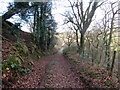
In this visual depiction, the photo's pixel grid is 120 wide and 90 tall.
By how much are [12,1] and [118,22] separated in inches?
476

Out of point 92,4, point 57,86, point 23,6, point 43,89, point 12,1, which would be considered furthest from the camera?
point 92,4

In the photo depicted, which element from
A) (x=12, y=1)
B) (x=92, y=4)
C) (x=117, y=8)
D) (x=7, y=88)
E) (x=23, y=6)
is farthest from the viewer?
(x=92, y=4)

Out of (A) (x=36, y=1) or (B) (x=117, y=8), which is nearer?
(B) (x=117, y=8)

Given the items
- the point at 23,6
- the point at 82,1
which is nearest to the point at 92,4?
the point at 82,1

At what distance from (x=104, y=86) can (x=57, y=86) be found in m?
2.37

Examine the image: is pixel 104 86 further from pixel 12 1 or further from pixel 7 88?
pixel 12 1

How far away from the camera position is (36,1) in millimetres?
10336

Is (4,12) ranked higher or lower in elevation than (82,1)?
lower

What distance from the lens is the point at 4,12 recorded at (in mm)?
8172

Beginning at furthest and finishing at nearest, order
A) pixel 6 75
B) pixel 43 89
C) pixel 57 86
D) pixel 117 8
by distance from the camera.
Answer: pixel 117 8 < pixel 57 86 < pixel 43 89 < pixel 6 75

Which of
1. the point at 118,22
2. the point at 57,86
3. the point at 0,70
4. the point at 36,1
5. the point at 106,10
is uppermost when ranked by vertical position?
A: the point at 36,1

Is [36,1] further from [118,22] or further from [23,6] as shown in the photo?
[118,22]

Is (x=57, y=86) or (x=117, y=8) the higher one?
(x=117, y=8)

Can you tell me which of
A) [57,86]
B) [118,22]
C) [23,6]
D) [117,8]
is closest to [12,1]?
[23,6]
